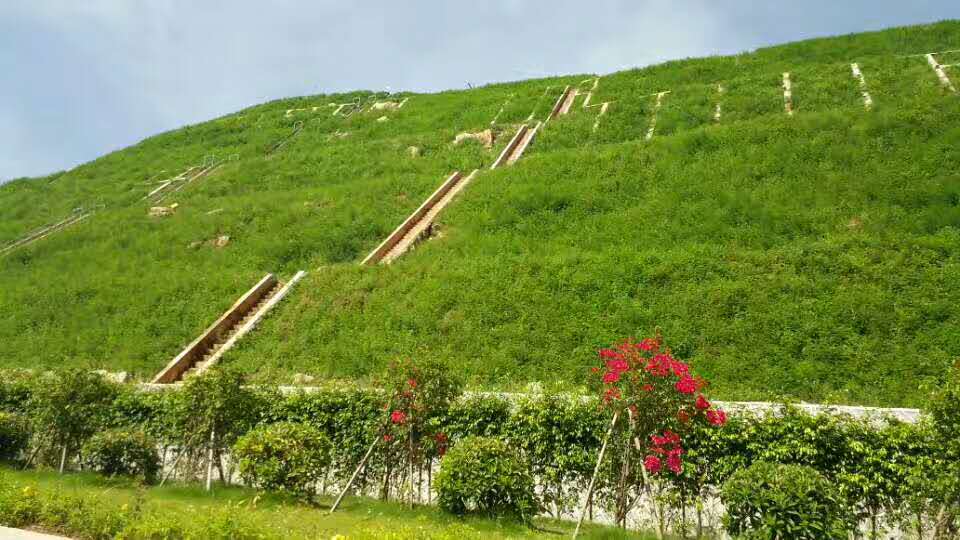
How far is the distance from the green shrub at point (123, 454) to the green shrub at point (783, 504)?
921 cm

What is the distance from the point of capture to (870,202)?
16891mm

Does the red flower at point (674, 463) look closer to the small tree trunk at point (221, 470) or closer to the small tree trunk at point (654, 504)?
the small tree trunk at point (654, 504)

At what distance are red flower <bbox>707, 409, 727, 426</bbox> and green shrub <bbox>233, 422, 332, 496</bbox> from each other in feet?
18.1

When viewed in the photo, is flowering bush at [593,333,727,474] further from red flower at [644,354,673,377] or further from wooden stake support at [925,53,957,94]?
wooden stake support at [925,53,957,94]

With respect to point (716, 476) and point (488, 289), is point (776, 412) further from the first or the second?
point (488, 289)

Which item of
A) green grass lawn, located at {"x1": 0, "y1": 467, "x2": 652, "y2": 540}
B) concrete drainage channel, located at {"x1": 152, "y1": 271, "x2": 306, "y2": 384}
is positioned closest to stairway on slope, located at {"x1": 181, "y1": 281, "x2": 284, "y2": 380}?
concrete drainage channel, located at {"x1": 152, "y1": 271, "x2": 306, "y2": 384}

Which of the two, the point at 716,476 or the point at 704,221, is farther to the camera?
the point at 704,221

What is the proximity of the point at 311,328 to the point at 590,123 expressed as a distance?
1918cm

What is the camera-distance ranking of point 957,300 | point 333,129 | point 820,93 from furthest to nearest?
point 333,129 < point 820,93 < point 957,300

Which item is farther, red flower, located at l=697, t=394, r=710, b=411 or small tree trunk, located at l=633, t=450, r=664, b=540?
red flower, located at l=697, t=394, r=710, b=411

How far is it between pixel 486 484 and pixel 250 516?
111 inches

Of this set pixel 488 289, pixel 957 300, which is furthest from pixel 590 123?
pixel 957 300

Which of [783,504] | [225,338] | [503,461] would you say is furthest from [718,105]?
[783,504]

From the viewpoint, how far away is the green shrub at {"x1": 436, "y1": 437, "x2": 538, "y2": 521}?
8.49 meters
